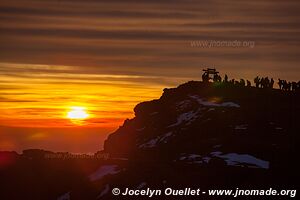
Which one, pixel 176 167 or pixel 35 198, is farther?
pixel 35 198

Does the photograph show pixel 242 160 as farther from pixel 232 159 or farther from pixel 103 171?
pixel 103 171

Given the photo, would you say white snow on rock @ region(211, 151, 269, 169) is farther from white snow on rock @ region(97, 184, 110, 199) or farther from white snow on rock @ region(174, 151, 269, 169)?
white snow on rock @ region(97, 184, 110, 199)

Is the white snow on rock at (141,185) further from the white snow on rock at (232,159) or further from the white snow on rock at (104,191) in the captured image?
the white snow on rock at (232,159)

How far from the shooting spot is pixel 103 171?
7264 inches

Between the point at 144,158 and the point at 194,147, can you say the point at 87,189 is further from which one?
the point at 194,147

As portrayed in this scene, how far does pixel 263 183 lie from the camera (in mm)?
163125

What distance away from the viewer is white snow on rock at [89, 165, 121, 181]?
18125 cm

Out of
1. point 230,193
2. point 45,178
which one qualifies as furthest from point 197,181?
point 45,178

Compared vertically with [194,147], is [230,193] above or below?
below

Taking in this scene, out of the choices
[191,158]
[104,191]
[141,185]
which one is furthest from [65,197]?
[191,158]

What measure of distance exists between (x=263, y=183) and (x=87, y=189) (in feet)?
152

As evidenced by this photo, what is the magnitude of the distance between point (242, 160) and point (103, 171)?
37.2 meters

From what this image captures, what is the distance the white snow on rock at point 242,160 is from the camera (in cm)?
17650

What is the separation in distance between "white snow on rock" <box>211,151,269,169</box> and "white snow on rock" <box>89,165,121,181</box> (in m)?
27.3
